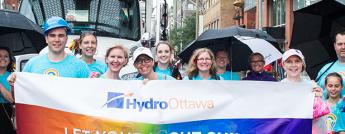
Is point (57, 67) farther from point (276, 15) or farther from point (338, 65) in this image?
point (276, 15)

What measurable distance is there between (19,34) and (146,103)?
2.50 m

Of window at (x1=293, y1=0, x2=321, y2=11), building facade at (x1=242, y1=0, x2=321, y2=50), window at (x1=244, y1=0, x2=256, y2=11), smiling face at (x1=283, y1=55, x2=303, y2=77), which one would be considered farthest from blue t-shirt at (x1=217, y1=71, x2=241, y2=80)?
window at (x1=244, y1=0, x2=256, y2=11)

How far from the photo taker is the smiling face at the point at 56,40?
5.29 m

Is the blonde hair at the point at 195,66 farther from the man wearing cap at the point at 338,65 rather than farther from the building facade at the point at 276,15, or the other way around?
the building facade at the point at 276,15

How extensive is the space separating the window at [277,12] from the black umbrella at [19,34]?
19.9 m

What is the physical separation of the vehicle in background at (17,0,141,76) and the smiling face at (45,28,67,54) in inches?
183

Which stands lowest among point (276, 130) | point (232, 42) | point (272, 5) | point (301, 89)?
point (276, 130)

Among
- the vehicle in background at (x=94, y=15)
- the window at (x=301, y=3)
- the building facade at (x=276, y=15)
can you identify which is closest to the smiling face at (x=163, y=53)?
the vehicle in background at (x=94, y=15)

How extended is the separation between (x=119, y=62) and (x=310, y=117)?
1.89 metres

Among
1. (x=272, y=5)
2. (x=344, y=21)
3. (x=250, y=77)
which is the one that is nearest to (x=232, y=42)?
(x=250, y=77)

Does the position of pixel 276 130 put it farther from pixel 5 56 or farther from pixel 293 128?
pixel 5 56

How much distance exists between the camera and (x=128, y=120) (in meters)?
4.88

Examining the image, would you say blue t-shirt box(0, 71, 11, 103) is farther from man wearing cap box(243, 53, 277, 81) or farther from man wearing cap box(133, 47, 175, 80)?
man wearing cap box(243, 53, 277, 81)

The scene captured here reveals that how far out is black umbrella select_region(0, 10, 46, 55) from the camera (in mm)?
5945
